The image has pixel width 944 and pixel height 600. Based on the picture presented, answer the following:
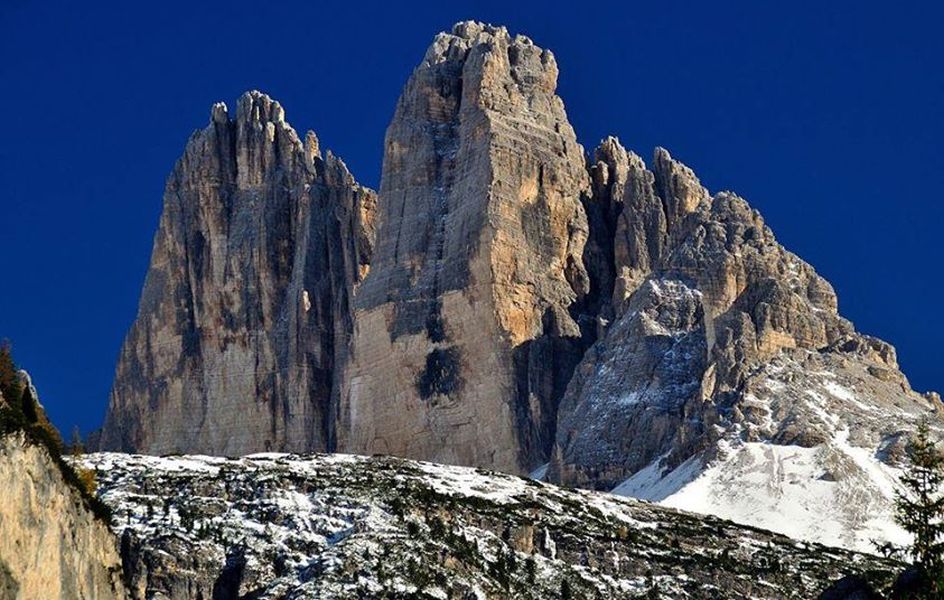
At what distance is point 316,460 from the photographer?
16275 cm

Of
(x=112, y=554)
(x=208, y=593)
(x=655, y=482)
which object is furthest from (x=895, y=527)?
(x=112, y=554)

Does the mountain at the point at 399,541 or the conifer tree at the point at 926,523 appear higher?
the mountain at the point at 399,541

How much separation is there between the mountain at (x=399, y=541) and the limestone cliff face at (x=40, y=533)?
35337mm

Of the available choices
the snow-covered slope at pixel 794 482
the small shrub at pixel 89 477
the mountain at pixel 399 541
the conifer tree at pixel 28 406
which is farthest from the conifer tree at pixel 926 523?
the snow-covered slope at pixel 794 482

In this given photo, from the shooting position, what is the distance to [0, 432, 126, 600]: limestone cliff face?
287 feet

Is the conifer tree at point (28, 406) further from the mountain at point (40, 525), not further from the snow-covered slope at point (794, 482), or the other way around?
the snow-covered slope at point (794, 482)

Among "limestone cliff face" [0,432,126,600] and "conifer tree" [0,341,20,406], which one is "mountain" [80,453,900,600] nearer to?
"conifer tree" [0,341,20,406]

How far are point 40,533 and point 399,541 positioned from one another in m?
51.0

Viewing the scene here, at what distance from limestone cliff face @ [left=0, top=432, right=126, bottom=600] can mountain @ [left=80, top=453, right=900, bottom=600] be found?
116 ft

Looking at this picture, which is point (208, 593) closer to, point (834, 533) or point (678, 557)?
point (678, 557)

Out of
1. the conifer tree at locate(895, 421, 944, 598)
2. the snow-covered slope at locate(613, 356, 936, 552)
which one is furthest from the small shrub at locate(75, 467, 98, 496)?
the snow-covered slope at locate(613, 356, 936, 552)

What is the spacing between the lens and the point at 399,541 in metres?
140

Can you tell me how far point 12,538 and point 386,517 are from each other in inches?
2272

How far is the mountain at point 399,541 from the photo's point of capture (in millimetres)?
134625
